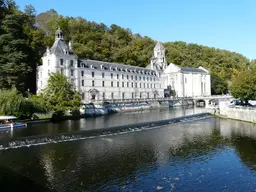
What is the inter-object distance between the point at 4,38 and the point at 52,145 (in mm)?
37603

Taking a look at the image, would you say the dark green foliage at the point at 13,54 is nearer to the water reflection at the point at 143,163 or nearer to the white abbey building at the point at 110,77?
the white abbey building at the point at 110,77

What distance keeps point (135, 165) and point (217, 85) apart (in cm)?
9165

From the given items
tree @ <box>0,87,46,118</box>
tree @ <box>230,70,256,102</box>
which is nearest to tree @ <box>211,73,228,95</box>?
tree @ <box>230,70,256,102</box>

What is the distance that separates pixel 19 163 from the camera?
16.2m

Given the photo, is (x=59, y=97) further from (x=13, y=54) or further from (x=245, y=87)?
(x=245, y=87)

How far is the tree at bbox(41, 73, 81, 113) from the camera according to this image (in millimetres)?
37844

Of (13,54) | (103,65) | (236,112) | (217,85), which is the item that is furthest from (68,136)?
(217,85)

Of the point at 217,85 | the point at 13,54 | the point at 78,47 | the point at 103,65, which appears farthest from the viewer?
the point at 217,85

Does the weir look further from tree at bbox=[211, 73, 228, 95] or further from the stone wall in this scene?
tree at bbox=[211, 73, 228, 95]

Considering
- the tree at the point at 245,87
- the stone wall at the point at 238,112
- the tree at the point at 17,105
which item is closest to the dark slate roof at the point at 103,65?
the tree at the point at 17,105

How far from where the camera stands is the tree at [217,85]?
97.4 meters

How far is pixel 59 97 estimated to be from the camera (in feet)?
125

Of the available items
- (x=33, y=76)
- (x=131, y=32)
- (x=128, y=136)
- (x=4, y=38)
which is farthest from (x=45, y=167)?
(x=131, y=32)

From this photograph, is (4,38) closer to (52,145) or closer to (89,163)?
(52,145)
